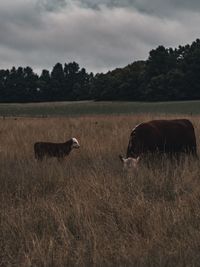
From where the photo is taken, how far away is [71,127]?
66.9 feet

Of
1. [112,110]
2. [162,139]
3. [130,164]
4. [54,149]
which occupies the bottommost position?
[112,110]

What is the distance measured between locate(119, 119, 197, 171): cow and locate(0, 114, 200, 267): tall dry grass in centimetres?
109

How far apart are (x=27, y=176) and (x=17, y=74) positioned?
329 feet

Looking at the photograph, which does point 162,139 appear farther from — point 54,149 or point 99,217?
point 99,217

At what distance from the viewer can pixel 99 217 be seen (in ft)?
20.2

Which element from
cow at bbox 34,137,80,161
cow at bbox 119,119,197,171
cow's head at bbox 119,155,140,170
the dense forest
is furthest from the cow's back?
the dense forest

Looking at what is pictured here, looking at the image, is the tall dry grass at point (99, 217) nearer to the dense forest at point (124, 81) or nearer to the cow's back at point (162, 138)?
the cow's back at point (162, 138)

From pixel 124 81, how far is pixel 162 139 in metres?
67.6

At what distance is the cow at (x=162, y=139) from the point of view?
10.7m

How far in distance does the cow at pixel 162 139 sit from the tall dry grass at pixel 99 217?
3.59 ft

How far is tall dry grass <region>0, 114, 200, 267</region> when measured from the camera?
16.4 feet

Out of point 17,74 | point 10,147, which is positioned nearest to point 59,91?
point 17,74

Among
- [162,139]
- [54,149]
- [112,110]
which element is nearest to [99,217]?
[162,139]

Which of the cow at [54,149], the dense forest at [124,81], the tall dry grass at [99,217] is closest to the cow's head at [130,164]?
the tall dry grass at [99,217]
